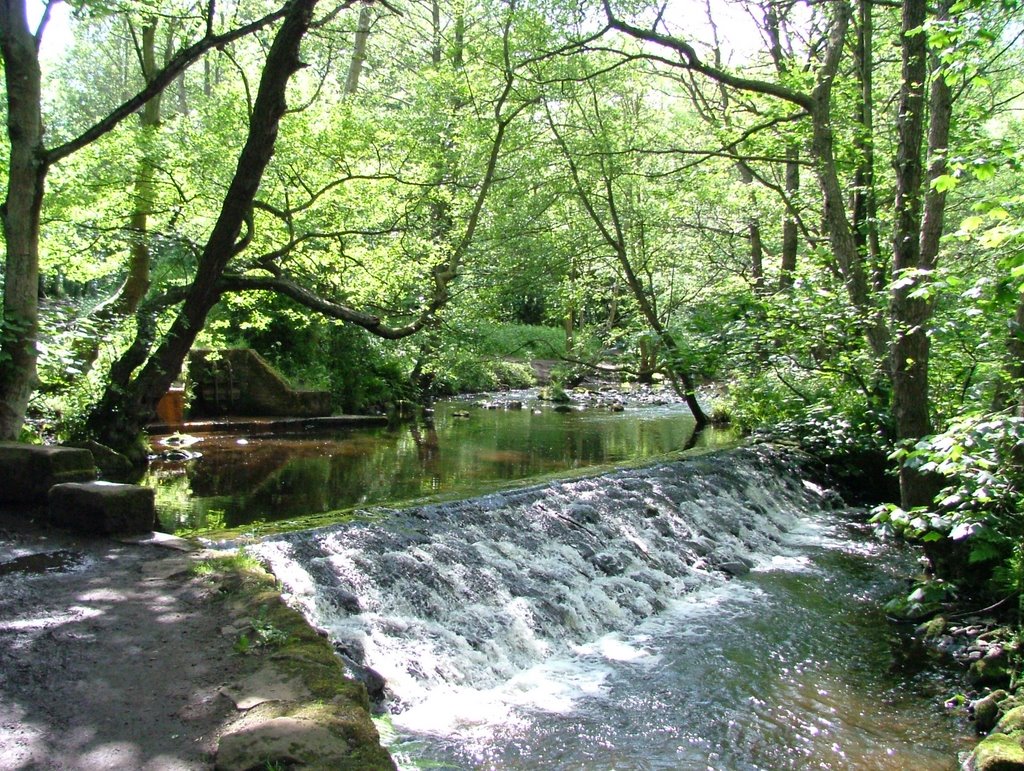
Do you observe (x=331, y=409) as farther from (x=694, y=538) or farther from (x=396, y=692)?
(x=396, y=692)

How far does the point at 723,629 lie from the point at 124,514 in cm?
452

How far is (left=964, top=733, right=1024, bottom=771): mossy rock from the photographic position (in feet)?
12.0

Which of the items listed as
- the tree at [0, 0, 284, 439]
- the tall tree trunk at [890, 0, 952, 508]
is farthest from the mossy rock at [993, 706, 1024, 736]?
the tree at [0, 0, 284, 439]

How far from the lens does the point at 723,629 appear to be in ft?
20.4

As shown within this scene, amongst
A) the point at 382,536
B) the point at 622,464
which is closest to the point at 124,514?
the point at 382,536

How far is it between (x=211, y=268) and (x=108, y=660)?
18.6 feet

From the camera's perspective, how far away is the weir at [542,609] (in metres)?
4.62

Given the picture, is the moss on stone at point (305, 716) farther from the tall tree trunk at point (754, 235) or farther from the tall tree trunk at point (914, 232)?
the tall tree trunk at point (754, 235)

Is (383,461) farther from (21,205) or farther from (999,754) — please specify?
(999,754)

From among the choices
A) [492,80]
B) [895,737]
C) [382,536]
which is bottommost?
[895,737]

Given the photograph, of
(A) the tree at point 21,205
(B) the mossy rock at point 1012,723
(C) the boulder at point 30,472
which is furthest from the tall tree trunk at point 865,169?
(A) the tree at point 21,205

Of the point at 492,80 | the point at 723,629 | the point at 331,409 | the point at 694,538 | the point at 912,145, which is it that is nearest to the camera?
the point at 723,629

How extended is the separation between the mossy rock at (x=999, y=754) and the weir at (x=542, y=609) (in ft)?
1.42

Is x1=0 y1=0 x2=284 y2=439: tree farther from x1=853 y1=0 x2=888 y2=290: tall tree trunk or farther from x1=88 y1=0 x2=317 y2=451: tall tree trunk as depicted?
x1=853 y1=0 x2=888 y2=290: tall tree trunk
